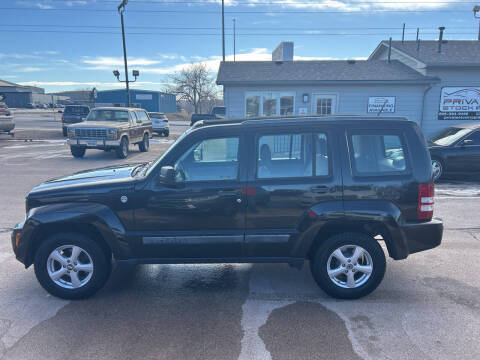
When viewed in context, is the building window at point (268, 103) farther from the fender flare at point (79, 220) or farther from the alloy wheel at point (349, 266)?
the fender flare at point (79, 220)

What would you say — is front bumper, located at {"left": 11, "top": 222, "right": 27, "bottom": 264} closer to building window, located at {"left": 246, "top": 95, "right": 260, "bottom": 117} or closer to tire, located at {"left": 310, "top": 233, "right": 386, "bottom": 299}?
tire, located at {"left": 310, "top": 233, "right": 386, "bottom": 299}

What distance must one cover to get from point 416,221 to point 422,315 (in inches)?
35.3

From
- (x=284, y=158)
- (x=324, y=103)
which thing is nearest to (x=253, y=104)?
(x=324, y=103)

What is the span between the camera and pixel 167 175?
3402 mm

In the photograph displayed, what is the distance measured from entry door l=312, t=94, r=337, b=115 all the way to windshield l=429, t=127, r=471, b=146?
565cm

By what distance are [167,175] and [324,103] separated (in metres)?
13.2

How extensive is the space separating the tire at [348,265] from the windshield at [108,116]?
41.5ft

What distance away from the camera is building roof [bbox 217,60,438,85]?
14953mm

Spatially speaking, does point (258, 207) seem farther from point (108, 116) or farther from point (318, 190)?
point (108, 116)

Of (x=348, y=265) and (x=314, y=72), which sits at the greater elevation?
(x=314, y=72)

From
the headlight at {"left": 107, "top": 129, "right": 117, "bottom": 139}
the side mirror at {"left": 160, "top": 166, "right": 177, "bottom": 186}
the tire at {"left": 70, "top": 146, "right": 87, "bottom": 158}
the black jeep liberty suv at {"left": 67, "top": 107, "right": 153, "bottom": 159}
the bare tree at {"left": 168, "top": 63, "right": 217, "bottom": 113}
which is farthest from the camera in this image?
the bare tree at {"left": 168, "top": 63, "right": 217, "bottom": 113}

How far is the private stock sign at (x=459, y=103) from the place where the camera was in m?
15.2

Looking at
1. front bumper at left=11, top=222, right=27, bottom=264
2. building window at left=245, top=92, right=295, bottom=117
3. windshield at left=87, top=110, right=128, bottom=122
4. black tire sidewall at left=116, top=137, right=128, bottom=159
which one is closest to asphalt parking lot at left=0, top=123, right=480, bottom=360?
front bumper at left=11, top=222, right=27, bottom=264

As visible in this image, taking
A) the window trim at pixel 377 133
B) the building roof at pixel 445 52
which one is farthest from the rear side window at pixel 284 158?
the building roof at pixel 445 52
